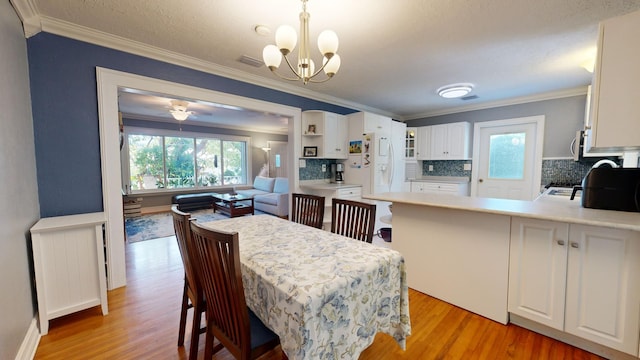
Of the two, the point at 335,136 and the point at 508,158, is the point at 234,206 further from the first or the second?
the point at 508,158

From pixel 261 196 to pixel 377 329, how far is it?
521cm

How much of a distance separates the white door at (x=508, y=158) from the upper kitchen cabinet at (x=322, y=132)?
2.86 m

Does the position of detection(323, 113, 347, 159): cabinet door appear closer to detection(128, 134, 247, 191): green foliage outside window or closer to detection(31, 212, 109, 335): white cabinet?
detection(31, 212, 109, 335): white cabinet

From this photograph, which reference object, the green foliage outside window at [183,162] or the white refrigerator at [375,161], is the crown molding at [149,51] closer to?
the white refrigerator at [375,161]

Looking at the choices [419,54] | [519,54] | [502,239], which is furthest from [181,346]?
[519,54]

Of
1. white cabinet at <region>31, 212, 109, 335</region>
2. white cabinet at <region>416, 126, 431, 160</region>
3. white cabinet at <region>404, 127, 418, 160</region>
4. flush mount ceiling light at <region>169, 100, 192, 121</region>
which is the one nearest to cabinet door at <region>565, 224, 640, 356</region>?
white cabinet at <region>31, 212, 109, 335</region>

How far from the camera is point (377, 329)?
1244 millimetres

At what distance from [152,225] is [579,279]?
19.1 ft

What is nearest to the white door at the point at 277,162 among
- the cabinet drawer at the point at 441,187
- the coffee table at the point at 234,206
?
the coffee table at the point at 234,206

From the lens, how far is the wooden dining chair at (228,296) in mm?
951

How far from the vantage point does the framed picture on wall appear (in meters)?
4.04

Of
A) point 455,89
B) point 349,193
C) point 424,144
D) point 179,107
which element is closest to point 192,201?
point 179,107

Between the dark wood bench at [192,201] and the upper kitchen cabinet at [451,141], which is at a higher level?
the upper kitchen cabinet at [451,141]

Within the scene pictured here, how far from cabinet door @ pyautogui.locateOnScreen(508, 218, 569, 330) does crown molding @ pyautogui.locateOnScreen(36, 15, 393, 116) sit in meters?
Answer: 3.20
